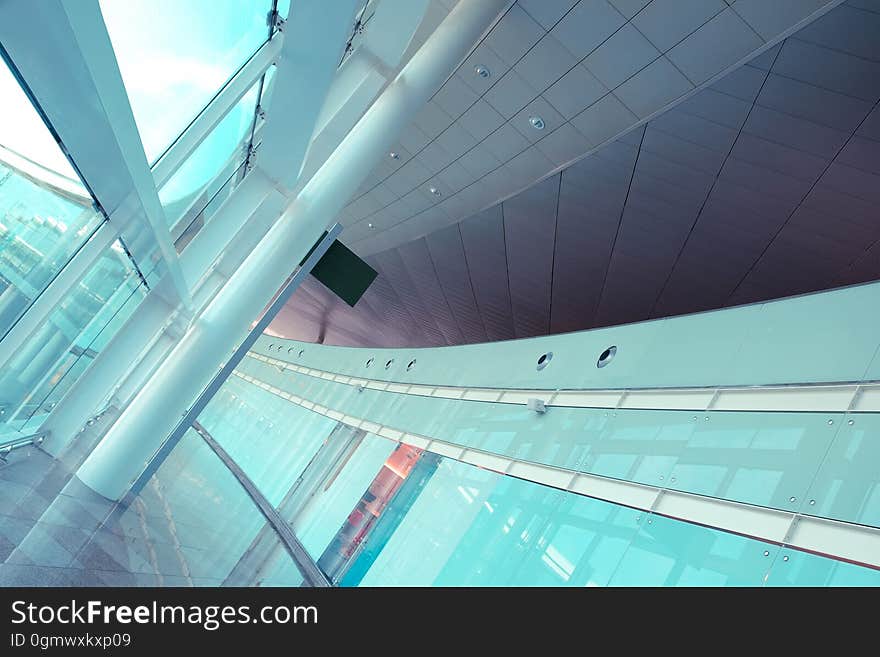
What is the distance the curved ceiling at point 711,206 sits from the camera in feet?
27.7

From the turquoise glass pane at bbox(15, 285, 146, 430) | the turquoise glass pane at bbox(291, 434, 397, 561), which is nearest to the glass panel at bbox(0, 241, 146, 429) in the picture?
the turquoise glass pane at bbox(15, 285, 146, 430)

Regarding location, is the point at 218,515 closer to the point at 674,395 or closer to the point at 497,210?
the point at 674,395

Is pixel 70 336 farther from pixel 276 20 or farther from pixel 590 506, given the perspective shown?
pixel 590 506

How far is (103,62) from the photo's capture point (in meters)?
→ 3.84

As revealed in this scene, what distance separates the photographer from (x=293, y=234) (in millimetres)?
9922

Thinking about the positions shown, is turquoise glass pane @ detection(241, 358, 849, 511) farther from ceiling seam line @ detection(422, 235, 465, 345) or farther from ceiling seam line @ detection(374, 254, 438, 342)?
ceiling seam line @ detection(374, 254, 438, 342)

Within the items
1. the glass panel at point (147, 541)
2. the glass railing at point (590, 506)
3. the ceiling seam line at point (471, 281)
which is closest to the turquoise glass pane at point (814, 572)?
the glass railing at point (590, 506)

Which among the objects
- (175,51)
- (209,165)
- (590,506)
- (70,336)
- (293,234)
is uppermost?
(293,234)

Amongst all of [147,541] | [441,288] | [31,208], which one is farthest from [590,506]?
[441,288]

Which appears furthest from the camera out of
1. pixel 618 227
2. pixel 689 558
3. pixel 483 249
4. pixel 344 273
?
pixel 483 249

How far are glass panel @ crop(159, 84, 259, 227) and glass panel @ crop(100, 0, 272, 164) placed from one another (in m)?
1.01

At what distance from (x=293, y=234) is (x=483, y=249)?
7.95 metres

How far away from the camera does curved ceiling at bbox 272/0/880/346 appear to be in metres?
8.43

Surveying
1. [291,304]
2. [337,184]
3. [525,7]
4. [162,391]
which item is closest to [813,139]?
[525,7]
